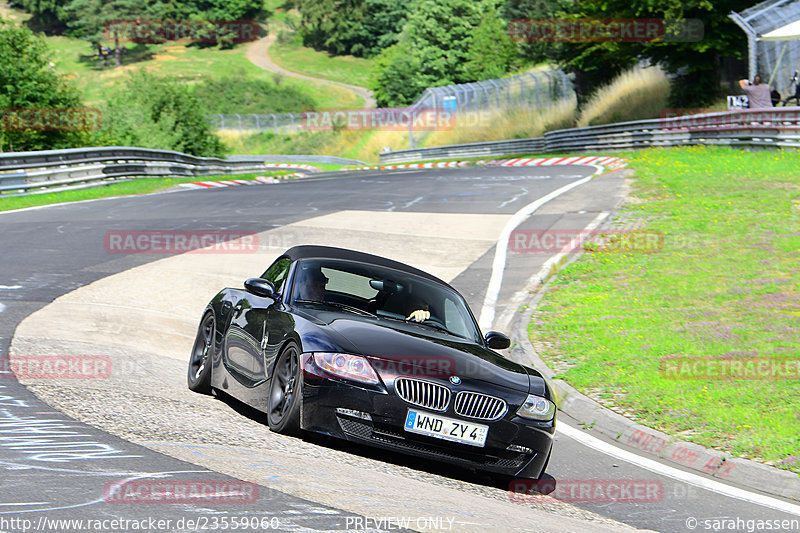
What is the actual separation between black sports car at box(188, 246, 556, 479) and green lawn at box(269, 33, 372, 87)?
5091 inches

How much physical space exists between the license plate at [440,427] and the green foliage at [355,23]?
5527 inches

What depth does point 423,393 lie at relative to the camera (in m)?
6.41

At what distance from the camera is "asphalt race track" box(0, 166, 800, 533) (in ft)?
15.3

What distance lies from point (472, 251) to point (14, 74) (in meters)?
20.9

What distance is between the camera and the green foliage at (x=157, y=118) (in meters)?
40.0

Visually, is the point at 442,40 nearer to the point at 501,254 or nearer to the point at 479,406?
the point at 501,254

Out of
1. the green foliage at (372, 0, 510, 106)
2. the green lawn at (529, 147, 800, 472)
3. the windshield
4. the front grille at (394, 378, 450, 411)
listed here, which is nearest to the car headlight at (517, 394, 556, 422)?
the front grille at (394, 378, 450, 411)

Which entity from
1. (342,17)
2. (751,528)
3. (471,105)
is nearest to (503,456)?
(751,528)

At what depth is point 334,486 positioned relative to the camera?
529 cm

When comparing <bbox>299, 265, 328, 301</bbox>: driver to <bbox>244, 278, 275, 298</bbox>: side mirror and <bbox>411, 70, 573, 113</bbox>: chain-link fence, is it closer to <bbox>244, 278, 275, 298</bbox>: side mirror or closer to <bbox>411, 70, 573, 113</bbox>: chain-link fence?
<bbox>244, 278, 275, 298</bbox>: side mirror

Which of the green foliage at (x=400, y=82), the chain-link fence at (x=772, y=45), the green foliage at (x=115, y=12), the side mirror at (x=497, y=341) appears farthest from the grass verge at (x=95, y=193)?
the green foliage at (x=115, y=12)

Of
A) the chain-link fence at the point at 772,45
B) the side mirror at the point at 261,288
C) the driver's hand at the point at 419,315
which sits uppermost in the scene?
the chain-link fence at the point at 772,45

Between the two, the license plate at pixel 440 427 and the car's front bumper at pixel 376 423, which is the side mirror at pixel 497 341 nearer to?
the car's front bumper at pixel 376 423

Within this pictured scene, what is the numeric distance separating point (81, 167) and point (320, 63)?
123 m
